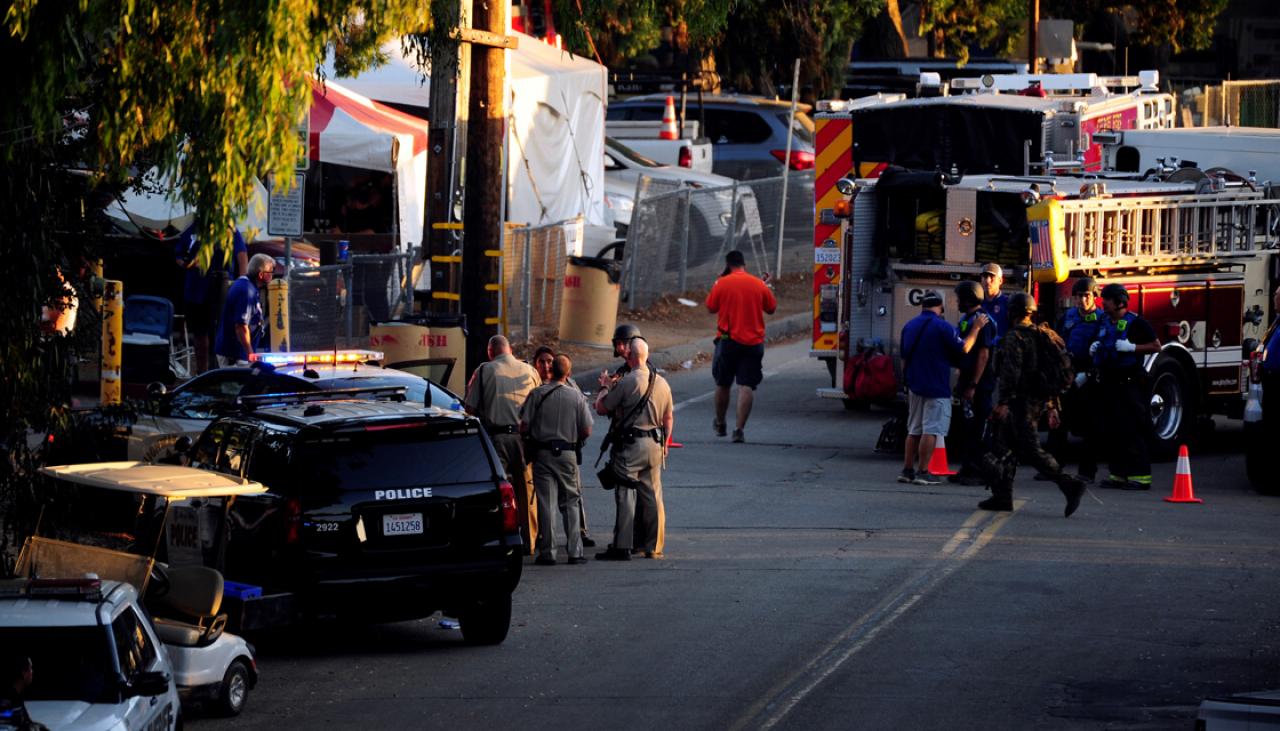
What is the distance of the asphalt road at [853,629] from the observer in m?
9.93

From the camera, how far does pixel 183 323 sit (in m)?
22.7

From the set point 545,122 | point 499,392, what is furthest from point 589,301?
point 499,392

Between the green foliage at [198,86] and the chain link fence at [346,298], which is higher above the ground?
the green foliage at [198,86]

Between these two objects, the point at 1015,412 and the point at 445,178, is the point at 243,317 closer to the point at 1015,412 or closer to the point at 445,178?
the point at 445,178

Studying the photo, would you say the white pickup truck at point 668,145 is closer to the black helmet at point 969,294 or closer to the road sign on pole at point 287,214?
the road sign on pole at point 287,214

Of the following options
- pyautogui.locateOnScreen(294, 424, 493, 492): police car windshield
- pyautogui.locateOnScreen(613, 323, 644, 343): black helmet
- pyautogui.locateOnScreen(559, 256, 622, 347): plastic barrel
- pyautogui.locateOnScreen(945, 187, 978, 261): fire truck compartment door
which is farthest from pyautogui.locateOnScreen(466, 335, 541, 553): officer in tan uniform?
pyautogui.locateOnScreen(559, 256, 622, 347): plastic barrel

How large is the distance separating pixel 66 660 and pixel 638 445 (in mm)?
6307

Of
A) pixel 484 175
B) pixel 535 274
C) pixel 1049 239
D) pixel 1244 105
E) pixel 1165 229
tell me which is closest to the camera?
pixel 1049 239

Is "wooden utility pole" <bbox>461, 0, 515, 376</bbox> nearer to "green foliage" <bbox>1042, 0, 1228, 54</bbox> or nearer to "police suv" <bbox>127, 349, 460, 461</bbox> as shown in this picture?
"police suv" <bbox>127, 349, 460, 461</bbox>

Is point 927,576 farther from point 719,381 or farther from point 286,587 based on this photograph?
point 719,381

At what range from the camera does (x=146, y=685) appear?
794cm

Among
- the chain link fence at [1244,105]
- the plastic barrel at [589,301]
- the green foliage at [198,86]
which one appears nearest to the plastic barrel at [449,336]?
the plastic barrel at [589,301]

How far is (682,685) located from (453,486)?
1.78 meters

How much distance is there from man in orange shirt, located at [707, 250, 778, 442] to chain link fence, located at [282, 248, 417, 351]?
420 cm
